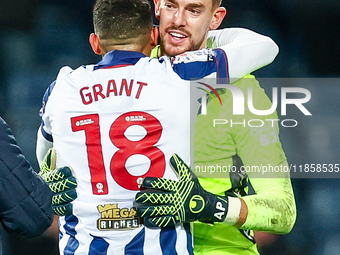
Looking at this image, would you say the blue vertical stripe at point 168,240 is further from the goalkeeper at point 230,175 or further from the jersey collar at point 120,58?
the jersey collar at point 120,58

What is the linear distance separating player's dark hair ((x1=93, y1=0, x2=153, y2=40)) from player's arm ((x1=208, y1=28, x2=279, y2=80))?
1.03 ft

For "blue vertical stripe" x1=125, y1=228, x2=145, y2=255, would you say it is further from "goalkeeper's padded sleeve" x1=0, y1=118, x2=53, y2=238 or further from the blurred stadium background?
the blurred stadium background

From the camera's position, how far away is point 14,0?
3.82 m

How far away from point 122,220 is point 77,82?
0.51m

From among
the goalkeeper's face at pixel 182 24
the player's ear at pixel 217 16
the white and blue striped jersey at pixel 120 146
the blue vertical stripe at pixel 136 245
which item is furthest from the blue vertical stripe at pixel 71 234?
the player's ear at pixel 217 16

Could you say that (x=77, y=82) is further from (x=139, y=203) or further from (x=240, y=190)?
(x=240, y=190)

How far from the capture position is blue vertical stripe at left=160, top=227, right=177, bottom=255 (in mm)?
1854

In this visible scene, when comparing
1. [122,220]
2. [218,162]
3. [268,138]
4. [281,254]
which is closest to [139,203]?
[122,220]

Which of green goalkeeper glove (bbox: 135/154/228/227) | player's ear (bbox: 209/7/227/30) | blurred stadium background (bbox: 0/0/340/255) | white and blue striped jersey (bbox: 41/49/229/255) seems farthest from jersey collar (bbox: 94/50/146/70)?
blurred stadium background (bbox: 0/0/340/255)

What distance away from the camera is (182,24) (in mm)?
2213

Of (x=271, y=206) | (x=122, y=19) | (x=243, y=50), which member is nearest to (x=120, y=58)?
(x=122, y=19)

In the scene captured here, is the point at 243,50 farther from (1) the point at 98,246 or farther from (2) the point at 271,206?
(1) the point at 98,246

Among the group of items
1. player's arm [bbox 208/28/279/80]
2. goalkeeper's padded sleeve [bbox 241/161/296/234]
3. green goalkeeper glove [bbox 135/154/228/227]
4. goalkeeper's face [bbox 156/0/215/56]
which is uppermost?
goalkeeper's face [bbox 156/0/215/56]

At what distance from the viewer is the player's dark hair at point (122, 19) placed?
2.00 m
